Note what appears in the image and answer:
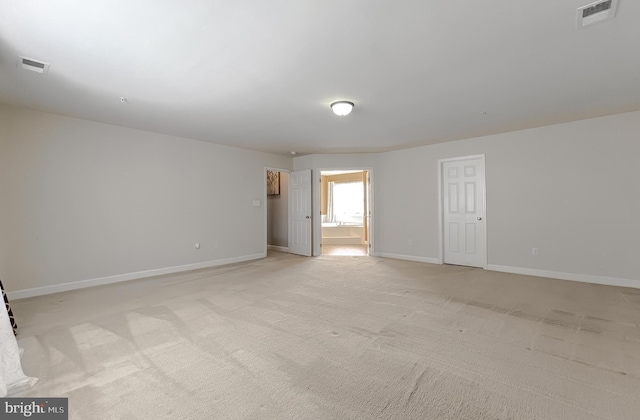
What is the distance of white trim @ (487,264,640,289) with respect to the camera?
3970mm

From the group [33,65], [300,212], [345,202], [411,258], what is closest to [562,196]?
[411,258]

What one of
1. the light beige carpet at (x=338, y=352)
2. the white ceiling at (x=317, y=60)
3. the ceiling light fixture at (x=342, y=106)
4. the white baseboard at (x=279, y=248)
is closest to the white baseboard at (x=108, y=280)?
the light beige carpet at (x=338, y=352)

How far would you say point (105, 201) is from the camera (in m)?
4.27

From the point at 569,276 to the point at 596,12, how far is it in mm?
3986

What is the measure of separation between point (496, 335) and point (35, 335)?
13.4ft

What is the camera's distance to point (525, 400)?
1.62 metres

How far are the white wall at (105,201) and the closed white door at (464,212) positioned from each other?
438 cm

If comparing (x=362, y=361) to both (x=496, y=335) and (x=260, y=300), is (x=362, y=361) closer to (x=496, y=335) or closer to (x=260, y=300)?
(x=496, y=335)

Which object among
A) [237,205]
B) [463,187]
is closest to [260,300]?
[237,205]

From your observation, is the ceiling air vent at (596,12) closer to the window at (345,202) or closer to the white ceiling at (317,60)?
the white ceiling at (317,60)

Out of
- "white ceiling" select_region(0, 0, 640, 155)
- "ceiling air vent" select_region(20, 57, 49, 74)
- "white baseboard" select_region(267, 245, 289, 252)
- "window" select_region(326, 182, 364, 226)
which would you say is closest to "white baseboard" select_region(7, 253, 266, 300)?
"white baseboard" select_region(267, 245, 289, 252)

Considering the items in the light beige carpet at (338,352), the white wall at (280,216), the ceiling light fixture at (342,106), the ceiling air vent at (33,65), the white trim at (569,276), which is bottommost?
the light beige carpet at (338,352)

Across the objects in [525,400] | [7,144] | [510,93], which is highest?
[510,93]

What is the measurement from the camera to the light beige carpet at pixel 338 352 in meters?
1.59
